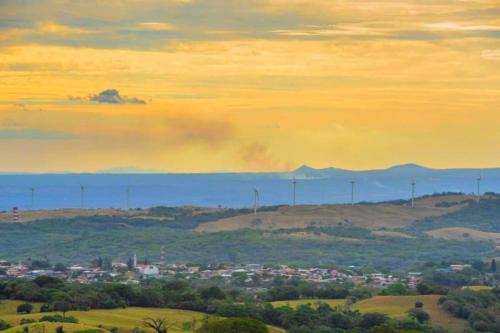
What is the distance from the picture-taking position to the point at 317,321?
136875 millimetres

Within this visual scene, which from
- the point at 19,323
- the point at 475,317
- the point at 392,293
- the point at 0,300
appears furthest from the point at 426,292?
the point at 19,323

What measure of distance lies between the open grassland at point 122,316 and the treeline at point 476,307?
2055 cm

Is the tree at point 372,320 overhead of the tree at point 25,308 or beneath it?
beneath

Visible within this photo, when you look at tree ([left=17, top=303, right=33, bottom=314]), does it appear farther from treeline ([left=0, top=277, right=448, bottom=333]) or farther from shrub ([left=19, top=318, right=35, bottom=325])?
shrub ([left=19, top=318, right=35, bottom=325])

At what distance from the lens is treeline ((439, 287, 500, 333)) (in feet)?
471

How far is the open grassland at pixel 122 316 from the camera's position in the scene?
127125mm

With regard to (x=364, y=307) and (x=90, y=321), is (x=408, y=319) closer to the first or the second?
(x=364, y=307)

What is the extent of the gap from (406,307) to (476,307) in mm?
6960

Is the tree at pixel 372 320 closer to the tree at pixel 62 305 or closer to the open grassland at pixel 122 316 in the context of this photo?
the open grassland at pixel 122 316

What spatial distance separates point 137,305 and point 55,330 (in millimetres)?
33549

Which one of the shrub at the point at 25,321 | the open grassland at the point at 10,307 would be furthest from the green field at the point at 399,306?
Answer: the shrub at the point at 25,321

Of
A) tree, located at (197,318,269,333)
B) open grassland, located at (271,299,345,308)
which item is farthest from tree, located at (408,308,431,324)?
tree, located at (197,318,269,333)

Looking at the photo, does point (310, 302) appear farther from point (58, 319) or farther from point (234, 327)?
point (234, 327)

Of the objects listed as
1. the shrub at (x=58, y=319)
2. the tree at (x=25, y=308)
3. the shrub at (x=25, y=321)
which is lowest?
the shrub at (x=25, y=321)
